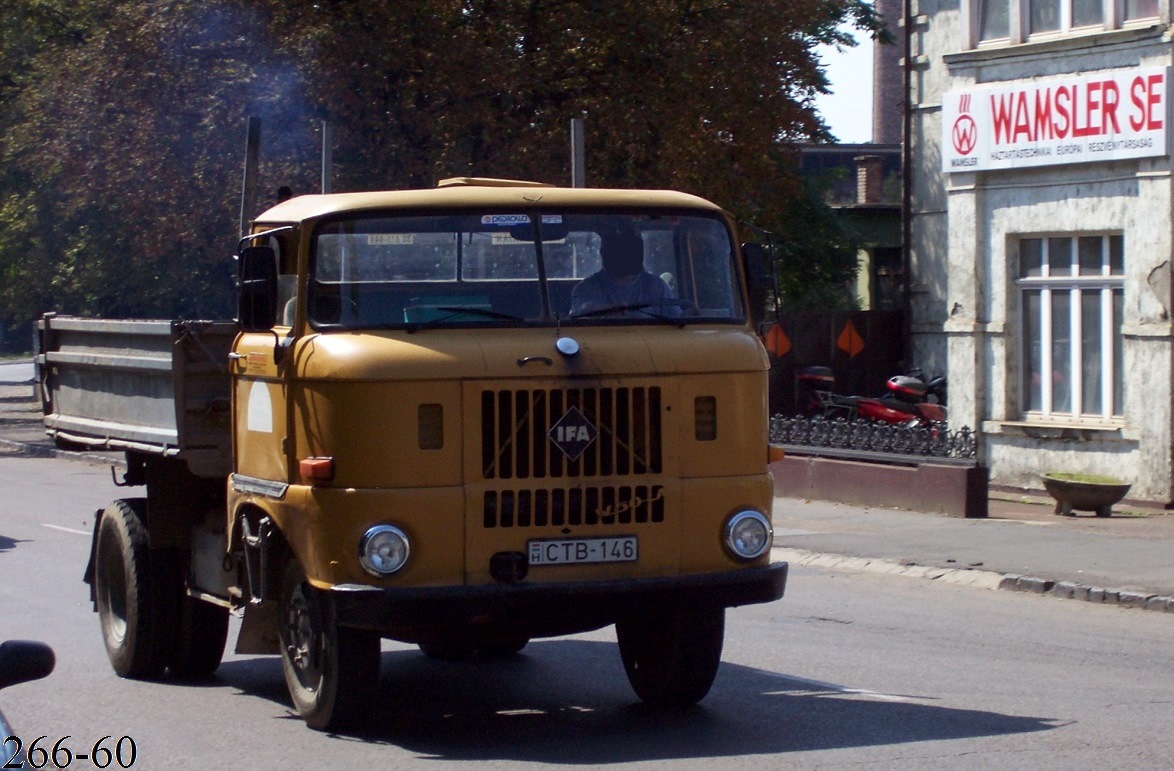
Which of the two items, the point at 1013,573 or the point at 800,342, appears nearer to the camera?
the point at 1013,573

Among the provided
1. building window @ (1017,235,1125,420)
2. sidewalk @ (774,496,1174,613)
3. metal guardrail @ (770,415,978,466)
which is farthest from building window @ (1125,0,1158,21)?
sidewalk @ (774,496,1174,613)

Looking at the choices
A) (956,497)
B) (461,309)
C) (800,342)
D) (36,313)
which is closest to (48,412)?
(461,309)

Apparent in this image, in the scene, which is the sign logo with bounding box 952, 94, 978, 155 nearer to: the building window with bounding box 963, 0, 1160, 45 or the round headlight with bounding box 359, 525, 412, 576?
the building window with bounding box 963, 0, 1160, 45

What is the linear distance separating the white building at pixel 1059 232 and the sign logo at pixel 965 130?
0.07 feet

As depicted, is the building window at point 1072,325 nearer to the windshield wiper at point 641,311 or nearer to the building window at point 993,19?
the building window at point 993,19

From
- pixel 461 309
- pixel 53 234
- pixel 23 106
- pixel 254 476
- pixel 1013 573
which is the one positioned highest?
pixel 23 106

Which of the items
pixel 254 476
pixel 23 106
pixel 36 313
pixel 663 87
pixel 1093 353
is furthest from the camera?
pixel 36 313

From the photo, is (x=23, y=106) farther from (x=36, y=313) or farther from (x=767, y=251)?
(x=767, y=251)

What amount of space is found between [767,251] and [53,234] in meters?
28.6

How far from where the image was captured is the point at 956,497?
16.3m

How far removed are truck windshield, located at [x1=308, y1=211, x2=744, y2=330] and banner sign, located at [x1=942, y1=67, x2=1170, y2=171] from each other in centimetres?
1139

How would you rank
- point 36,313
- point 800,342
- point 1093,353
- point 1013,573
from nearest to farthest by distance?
point 1013,573 < point 1093,353 < point 800,342 < point 36,313

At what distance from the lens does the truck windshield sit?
7.05 m

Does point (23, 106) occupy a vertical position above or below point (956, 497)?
above
